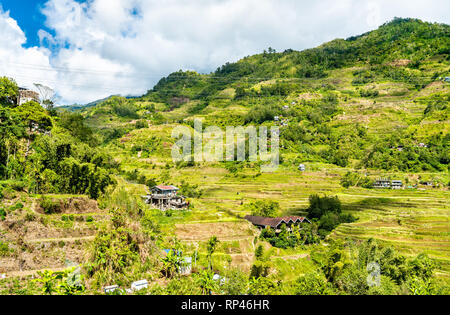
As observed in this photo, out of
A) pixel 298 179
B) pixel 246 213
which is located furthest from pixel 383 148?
pixel 246 213

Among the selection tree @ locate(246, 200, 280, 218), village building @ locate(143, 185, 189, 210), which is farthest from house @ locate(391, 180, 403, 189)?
village building @ locate(143, 185, 189, 210)

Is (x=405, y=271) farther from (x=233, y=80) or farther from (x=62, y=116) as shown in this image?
(x=233, y=80)

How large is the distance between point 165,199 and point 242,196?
16545mm

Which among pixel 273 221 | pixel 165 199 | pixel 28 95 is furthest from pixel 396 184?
pixel 28 95

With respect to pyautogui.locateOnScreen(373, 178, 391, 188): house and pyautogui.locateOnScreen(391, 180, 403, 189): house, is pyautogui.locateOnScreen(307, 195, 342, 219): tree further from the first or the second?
pyautogui.locateOnScreen(391, 180, 403, 189): house

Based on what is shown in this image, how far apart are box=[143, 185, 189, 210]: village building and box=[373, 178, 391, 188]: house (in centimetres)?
4410

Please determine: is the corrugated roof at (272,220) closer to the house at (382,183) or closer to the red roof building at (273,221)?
the red roof building at (273,221)

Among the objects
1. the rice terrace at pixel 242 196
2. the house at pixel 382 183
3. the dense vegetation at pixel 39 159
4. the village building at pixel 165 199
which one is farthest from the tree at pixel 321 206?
the dense vegetation at pixel 39 159

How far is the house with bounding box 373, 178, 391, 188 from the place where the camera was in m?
63.2

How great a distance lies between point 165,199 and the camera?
47.3 metres

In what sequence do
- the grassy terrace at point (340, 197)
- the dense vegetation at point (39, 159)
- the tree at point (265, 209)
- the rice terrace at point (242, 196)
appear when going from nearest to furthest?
the rice terrace at point (242, 196), the dense vegetation at point (39, 159), the grassy terrace at point (340, 197), the tree at point (265, 209)

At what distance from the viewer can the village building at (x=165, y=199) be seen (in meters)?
46.3

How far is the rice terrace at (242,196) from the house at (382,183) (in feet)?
0.75

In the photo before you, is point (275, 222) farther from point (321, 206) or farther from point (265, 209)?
point (321, 206)
